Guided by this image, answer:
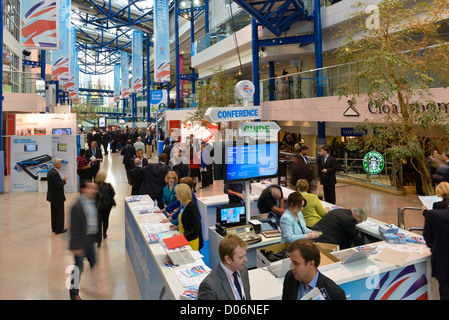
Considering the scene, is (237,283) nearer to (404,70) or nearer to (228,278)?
(228,278)

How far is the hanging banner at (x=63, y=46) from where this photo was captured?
59.6ft

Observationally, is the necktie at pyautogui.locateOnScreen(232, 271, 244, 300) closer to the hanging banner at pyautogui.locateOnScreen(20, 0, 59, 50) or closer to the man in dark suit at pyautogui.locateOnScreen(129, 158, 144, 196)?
the man in dark suit at pyautogui.locateOnScreen(129, 158, 144, 196)

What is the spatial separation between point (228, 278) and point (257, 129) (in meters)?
3.45

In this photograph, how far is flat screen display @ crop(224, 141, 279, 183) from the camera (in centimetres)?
480

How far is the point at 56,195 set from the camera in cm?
700

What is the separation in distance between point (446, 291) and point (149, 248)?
3.29 meters

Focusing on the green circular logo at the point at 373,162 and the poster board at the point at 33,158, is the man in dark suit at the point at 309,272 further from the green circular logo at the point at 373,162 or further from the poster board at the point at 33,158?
the poster board at the point at 33,158

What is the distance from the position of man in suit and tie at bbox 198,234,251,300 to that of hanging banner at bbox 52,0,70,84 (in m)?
18.5

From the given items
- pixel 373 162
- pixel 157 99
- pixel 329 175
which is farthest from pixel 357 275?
pixel 157 99

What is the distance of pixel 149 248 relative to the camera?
4.06 meters

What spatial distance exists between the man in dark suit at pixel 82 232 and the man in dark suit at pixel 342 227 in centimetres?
293

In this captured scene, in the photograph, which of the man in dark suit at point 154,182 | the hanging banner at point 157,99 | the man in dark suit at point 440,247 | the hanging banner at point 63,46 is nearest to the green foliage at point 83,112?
the hanging banner at point 157,99

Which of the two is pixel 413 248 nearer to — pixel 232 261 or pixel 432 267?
pixel 432 267
